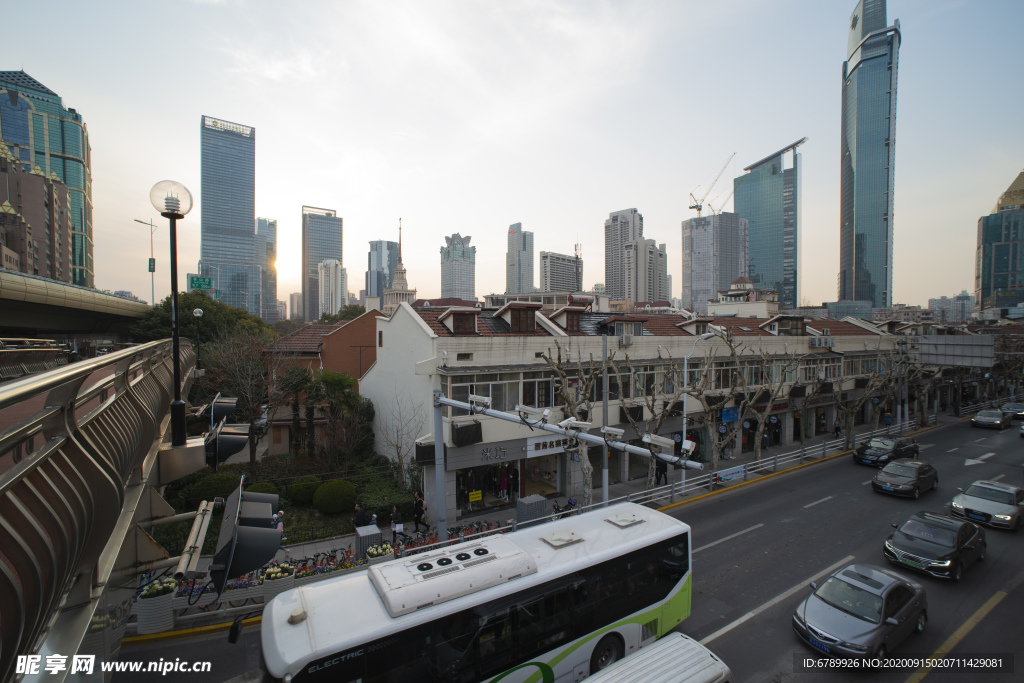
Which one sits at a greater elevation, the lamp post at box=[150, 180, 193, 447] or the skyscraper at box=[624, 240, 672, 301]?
the skyscraper at box=[624, 240, 672, 301]

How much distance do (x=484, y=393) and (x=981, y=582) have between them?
16.7 meters

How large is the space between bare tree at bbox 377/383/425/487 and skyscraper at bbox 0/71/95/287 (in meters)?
48.1

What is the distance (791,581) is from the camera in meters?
12.8

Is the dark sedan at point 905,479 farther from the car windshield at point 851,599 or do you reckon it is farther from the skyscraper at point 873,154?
the skyscraper at point 873,154

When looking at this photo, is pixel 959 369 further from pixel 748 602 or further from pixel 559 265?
pixel 559 265

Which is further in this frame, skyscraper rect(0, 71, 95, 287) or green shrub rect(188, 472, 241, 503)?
skyscraper rect(0, 71, 95, 287)

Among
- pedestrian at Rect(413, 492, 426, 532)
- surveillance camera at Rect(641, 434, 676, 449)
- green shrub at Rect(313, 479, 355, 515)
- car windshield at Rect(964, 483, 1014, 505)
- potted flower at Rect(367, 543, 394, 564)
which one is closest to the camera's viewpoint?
surveillance camera at Rect(641, 434, 676, 449)

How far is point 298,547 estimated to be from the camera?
16.5 m

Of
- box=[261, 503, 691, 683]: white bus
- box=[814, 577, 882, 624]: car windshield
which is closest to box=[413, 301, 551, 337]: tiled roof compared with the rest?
box=[261, 503, 691, 683]: white bus

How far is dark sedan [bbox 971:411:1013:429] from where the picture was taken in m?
34.6

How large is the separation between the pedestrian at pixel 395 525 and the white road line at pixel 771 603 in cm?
981

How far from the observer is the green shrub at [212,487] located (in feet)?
61.0

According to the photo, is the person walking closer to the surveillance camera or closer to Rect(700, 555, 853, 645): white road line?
Rect(700, 555, 853, 645): white road line

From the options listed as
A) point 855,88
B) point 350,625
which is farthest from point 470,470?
point 855,88
